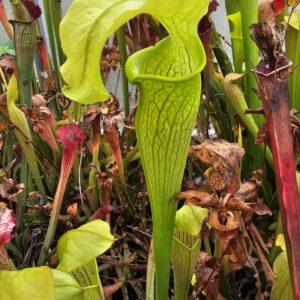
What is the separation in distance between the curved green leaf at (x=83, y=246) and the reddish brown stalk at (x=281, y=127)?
183 millimetres

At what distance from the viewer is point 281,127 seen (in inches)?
14.5

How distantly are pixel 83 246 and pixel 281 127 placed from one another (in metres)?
0.22

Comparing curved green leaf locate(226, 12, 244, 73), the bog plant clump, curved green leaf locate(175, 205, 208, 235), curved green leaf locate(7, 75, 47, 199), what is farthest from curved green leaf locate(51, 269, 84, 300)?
curved green leaf locate(226, 12, 244, 73)

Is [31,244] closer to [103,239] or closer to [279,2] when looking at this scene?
[103,239]

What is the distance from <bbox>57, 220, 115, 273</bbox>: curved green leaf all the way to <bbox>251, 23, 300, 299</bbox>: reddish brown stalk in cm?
Result: 18

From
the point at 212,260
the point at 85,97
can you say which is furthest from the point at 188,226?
the point at 85,97

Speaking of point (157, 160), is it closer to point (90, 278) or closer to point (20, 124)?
point (90, 278)

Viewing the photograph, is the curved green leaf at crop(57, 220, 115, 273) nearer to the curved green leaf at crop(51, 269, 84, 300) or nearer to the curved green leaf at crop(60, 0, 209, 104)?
the curved green leaf at crop(51, 269, 84, 300)

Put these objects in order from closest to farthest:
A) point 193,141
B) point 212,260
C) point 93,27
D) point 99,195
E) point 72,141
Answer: point 93,27 → point 212,260 → point 72,141 → point 99,195 → point 193,141

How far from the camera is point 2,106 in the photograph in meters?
0.83

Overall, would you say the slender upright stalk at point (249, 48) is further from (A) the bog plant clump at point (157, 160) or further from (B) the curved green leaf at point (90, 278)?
(B) the curved green leaf at point (90, 278)

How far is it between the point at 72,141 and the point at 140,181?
0.77ft

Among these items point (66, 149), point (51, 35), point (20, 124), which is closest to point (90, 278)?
point (66, 149)

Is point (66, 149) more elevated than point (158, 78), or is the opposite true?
point (158, 78)
